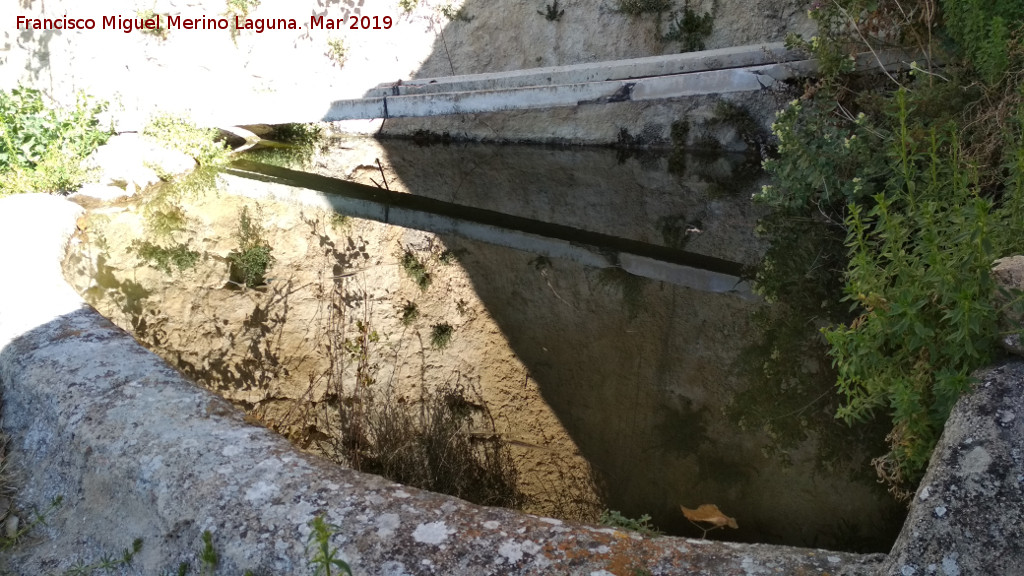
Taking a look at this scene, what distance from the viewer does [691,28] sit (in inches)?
413

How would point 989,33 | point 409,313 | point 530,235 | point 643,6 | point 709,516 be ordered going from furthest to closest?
point 643,6
point 530,235
point 409,313
point 989,33
point 709,516

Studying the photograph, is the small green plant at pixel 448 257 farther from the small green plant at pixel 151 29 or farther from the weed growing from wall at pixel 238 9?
the small green plant at pixel 151 29

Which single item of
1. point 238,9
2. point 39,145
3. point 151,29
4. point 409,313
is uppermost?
point 238,9

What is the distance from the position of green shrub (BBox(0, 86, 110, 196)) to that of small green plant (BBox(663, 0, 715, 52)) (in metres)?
6.98

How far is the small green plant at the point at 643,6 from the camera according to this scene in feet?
35.1

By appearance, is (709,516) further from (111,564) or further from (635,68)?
(635,68)

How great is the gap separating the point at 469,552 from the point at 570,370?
8.29 ft

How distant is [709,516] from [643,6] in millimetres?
8684

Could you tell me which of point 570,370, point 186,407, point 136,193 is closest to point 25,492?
point 186,407

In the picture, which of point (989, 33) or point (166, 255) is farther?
point (166, 255)

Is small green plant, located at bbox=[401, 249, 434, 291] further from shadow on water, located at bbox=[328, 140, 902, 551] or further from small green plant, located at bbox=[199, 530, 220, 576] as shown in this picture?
small green plant, located at bbox=[199, 530, 220, 576]

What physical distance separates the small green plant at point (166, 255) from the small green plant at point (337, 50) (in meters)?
6.10

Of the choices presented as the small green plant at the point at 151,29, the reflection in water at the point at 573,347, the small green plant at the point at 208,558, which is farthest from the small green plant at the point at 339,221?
the small green plant at the point at 151,29

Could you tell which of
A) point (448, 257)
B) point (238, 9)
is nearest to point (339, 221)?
point (448, 257)
